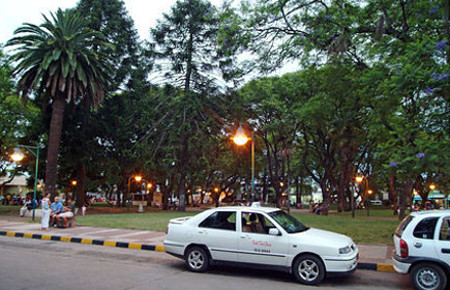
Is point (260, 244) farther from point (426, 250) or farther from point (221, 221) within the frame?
point (426, 250)

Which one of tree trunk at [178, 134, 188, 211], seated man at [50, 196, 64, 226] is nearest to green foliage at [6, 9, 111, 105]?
tree trunk at [178, 134, 188, 211]

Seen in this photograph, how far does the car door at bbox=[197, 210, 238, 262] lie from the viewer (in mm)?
7621

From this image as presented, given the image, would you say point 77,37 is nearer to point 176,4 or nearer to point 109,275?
point 176,4

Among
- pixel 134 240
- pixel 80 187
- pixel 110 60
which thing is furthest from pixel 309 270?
pixel 110 60

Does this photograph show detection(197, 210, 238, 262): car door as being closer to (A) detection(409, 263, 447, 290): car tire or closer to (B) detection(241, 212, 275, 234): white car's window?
(B) detection(241, 212, 275, 234): white car's window

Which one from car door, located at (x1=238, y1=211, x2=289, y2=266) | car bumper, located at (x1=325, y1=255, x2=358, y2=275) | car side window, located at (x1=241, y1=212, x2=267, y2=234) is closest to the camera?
car bumper, located at (x1=325, y1=255, x2=358, y2=275)

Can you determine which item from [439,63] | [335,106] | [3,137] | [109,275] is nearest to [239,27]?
[335,106]

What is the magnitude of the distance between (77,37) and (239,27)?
57.4ft

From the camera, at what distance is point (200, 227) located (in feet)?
26.3

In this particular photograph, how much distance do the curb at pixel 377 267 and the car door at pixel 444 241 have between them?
2230 millimetres

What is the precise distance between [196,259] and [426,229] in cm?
490

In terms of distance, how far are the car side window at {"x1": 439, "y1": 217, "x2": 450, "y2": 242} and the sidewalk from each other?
227 cm

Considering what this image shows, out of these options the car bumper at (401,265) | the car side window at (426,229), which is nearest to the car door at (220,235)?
the car bumper at (401,265)

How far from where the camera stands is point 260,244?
7.38 metres
